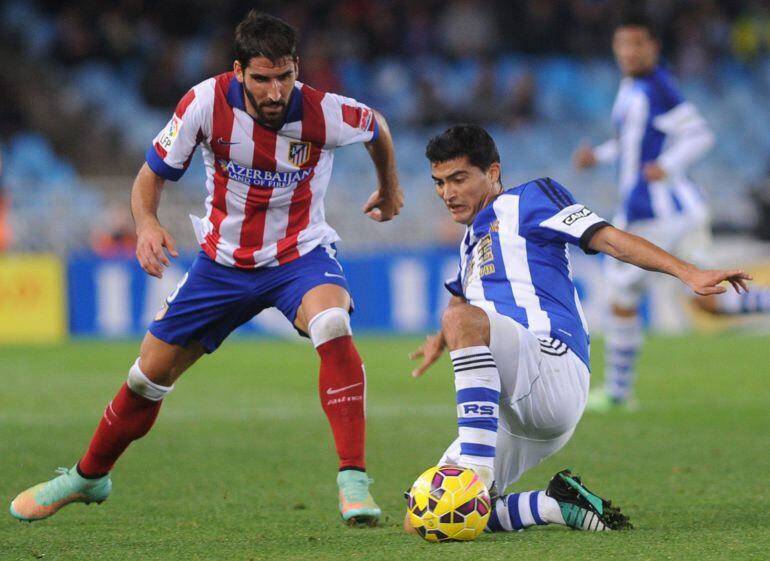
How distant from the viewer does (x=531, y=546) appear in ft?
14.1

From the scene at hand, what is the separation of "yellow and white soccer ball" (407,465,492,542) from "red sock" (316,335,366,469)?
25.3 inches

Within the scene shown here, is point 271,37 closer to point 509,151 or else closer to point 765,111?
point 509,151

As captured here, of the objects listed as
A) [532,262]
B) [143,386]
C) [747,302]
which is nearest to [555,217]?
[532,262]

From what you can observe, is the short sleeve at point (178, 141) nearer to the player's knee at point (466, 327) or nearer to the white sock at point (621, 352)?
the player's knee at point (466, 327)

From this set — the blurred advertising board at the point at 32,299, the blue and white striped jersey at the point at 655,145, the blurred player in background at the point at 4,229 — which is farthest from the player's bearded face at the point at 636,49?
the blurred player in background at the point at 4,229

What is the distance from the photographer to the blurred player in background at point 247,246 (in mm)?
5156

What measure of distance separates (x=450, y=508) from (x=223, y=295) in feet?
4.79

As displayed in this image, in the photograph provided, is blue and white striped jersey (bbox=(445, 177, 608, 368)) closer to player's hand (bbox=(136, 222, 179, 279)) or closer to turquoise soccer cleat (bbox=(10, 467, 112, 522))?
player's hand (bbox=(136, 222, 179, 279))

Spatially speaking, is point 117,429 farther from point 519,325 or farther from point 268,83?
point 519,325

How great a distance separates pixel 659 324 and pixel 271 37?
39.0ft

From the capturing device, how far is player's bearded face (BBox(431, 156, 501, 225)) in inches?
198

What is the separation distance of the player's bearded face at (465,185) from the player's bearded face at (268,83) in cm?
63

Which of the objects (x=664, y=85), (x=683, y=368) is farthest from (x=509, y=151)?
(x=664, y=85)

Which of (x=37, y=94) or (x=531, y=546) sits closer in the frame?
(x=531, y=546)
